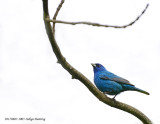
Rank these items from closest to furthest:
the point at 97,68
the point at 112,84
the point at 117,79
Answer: the point at 112,84 < the point at 117,79 < the point at 97,68

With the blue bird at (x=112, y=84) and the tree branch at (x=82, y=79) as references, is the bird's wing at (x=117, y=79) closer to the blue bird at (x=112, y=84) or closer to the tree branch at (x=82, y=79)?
the blue bird at (x=112, y=84)

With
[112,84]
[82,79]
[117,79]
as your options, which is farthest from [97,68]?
[82,79]

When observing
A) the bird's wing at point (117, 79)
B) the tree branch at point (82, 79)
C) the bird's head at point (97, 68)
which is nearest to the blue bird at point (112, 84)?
the bird's wing at point (117, 79)

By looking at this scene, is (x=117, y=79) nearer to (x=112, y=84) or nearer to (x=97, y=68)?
(x=112, y=84)

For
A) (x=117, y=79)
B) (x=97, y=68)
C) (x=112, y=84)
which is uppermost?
(x=97, y=68)

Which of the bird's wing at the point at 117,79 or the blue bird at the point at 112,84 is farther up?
the bird's wing at the point at 117,79

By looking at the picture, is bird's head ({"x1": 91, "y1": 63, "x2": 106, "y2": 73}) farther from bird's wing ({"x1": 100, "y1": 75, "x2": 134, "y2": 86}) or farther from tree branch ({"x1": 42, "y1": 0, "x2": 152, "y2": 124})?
tree branch ({"x1": 42, "y1": 0, "x2": 152, "y2": 124})

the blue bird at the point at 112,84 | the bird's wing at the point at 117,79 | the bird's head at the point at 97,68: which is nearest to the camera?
the blue bird at the point at 112,84

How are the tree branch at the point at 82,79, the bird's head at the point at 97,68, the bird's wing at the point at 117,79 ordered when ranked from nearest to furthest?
the tree branch at the point at 82,79, the bird's wing at the point at 117,79, the bird's head at the point at 97,68

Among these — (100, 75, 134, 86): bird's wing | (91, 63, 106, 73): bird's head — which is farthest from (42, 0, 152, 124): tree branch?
(91, 63, 106, 73): bird's head

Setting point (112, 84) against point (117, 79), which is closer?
point (112, 84)

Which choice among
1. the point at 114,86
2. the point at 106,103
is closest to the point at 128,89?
the point at 114,86

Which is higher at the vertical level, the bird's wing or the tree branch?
the tree branch

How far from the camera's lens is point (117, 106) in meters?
5.63
